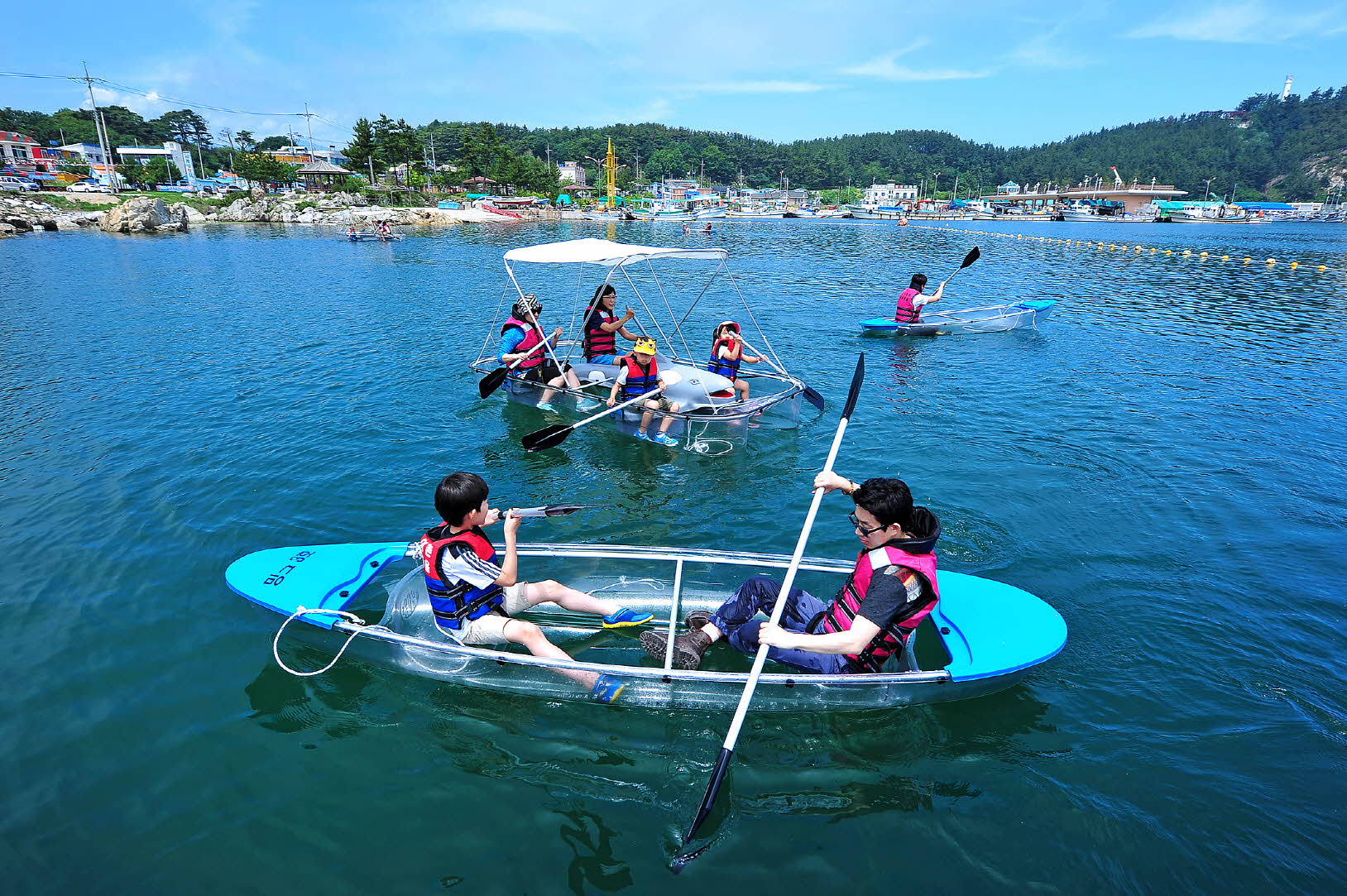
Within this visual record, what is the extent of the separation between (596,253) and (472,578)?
29.2ft

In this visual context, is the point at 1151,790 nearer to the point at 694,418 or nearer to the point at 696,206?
the point at 694,418

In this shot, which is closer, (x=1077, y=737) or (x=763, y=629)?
(x=763, y=629)

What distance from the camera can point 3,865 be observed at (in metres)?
4.86

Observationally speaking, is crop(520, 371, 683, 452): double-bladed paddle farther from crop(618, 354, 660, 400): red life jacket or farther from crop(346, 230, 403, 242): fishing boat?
crop(346, 230, 403, 242): fishing boat

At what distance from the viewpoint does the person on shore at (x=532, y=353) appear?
1378 centimetres

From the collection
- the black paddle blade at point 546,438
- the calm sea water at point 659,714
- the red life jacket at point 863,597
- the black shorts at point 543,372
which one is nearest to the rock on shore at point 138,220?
the calm sea water at point 659,714

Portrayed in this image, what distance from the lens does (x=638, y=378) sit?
1219 cm

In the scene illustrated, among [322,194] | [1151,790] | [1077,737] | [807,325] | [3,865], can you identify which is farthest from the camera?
[322,194]

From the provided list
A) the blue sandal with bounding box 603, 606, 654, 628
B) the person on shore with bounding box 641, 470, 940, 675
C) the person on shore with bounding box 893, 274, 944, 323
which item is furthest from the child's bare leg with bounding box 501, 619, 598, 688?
the person on shore with bounding box 893, 274, 944, 323

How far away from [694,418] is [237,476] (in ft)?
26.6

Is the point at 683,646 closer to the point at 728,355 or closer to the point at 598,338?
the point at 728,355

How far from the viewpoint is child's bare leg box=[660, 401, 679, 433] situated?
11.8 meters

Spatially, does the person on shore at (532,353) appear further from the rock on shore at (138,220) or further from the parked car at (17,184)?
the parked car at (17,184)

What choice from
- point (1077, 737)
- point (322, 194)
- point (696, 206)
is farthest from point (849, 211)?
point (1077, 737)
